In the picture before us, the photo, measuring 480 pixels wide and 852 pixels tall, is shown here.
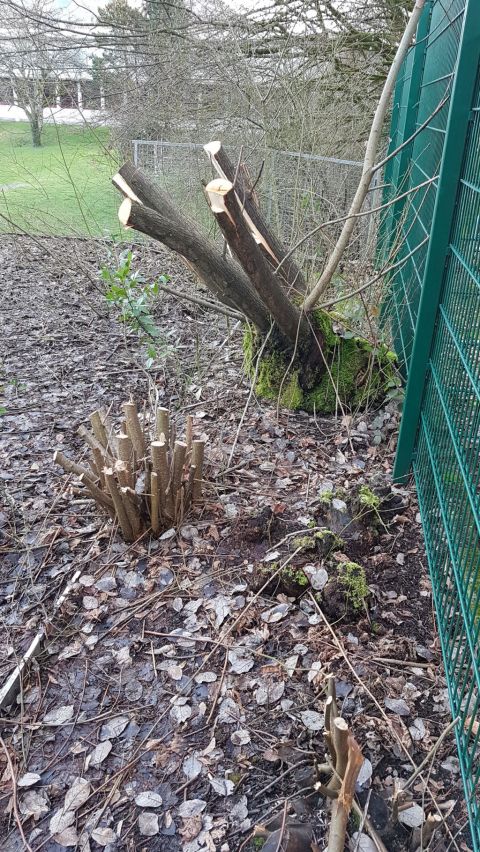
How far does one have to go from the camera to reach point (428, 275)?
9.23 ft

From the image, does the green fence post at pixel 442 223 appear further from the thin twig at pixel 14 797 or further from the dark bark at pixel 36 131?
the dark bark at pixel 36 131

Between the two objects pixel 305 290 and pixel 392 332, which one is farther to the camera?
pixel 392 332

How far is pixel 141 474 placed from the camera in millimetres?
3084

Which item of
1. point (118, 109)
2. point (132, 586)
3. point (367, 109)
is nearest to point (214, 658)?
point (132, 586)

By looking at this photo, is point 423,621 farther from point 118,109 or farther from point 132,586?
point 118,109

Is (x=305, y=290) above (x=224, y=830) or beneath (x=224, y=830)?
Result: above

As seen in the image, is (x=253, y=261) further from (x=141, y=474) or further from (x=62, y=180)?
(x=62, y=180)

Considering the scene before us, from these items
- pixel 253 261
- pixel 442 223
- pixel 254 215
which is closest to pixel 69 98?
pixel 254 215

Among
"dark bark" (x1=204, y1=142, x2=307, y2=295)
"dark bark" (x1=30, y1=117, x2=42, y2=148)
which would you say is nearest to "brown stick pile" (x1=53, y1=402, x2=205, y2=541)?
"dark bark" (x1=204, y1=142, x2=307, y2=295)

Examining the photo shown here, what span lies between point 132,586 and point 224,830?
1238 mm

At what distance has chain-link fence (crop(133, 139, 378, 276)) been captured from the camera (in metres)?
5.16

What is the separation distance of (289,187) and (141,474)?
433cm

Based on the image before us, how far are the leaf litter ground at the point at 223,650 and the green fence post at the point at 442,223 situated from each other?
423mm

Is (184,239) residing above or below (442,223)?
below
